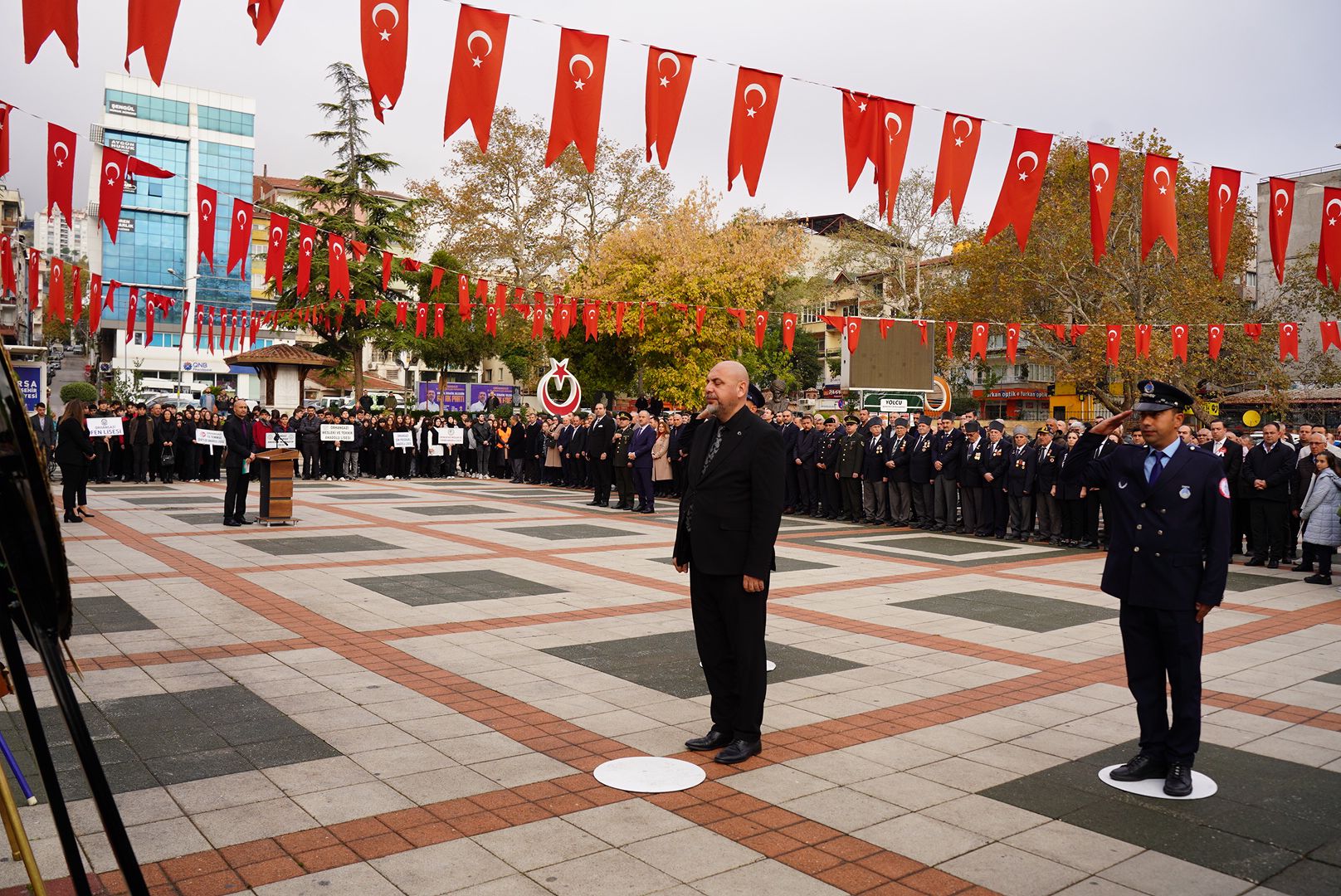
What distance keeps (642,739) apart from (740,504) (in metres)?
1.42

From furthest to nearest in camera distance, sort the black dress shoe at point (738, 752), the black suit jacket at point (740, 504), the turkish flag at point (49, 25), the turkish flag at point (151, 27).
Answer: the turkish flag at point (151, 27) → the turkish flag at point (49, 25) → the black suit jacket at point (740, 504) → the black dress shoe at point (738, 752)

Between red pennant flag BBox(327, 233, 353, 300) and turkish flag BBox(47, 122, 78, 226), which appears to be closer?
turkish flag BBox(47, 122, 78, 226)

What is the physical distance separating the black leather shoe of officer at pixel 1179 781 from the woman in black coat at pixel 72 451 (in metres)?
14.9

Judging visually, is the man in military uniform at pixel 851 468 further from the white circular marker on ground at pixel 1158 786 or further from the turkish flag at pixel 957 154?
the white circular marker on ground at pixel 1158 786

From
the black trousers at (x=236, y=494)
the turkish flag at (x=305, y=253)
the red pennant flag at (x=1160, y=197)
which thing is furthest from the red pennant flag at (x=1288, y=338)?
the black trousers at (x=236, y=494)

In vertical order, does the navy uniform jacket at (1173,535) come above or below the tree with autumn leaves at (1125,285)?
below

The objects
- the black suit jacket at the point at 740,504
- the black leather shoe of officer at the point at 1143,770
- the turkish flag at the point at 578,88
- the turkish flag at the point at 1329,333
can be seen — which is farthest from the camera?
the turkish flag at the point at 1329,333

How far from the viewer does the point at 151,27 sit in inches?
275

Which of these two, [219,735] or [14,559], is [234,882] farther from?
[14,559]

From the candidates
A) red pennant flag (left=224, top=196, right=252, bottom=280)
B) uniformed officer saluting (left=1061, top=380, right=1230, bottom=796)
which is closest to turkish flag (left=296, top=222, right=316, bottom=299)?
red pennant flag (left=224, top=196, right=252, bottom=280)

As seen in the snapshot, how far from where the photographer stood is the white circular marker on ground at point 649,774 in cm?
477

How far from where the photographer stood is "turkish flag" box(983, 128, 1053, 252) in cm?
1107

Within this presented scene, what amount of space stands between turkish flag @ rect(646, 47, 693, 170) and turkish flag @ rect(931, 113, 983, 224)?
2.99 meters

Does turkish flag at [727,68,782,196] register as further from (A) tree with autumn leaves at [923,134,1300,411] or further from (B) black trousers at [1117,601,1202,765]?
(A) tree with autumn leaves at [923,134,1300,411]
